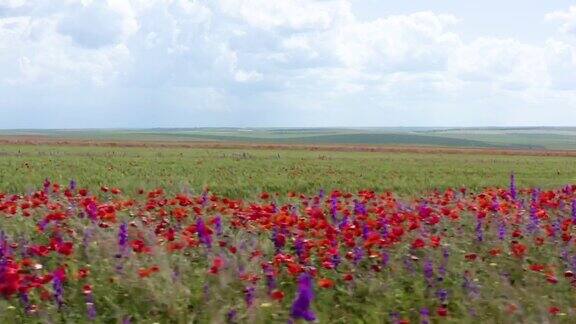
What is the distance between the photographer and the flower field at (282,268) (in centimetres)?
445

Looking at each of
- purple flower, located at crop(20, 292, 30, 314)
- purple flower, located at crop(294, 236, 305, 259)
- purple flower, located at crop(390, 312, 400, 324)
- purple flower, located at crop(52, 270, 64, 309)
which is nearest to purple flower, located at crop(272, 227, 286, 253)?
purple flower, located at crop(294, 236, 305, 259)

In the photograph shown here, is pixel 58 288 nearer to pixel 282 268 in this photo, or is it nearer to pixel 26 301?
pixel 26 301

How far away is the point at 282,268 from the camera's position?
208 inches

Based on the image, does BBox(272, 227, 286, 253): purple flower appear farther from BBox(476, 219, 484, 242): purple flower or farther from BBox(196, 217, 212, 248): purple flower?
BBox(476, 219, 484, 242): purple flower

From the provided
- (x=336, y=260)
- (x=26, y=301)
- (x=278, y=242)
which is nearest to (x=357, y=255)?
(x=336, y=260)

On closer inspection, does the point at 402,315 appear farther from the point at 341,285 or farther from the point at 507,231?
the point at 507,231

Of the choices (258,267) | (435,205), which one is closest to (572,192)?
(435,205)

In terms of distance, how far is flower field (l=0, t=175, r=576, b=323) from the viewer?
14.6 ft

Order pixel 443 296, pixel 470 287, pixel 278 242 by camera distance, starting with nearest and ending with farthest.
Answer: pixel 443 296, pixel 470 287, pixel 278 242

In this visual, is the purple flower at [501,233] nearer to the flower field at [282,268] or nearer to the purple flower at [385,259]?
the flower field at [282,268]

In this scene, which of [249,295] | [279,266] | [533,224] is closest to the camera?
[249,295]

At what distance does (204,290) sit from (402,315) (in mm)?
1555

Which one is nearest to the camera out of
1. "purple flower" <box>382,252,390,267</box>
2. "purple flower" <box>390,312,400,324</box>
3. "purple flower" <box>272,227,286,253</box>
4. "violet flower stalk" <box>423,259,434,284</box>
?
"purple flower" <box>390,312,400,324</box>

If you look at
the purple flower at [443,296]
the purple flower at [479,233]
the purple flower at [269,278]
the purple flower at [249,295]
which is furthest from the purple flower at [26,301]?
the purple flower at [479,233]
